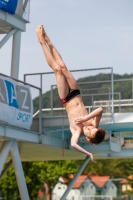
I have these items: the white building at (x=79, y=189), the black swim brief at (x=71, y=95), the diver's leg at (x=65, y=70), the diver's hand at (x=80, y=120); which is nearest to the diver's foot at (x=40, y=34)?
the diver's leg at (x=65, y=70)

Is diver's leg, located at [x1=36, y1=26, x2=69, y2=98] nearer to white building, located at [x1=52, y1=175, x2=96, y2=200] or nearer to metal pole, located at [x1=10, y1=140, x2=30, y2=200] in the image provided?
metal pole, located at [x1=10, y1=140, x2=30, y2=200]

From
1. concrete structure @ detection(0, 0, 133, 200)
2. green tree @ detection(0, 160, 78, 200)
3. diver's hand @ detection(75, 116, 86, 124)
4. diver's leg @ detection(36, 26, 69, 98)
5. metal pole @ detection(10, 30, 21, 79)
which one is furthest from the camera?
green tree @ detection(0, 160, 78, 200)

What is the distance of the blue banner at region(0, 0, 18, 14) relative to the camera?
64.8ft

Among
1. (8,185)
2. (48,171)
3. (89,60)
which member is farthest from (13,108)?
(89,60)

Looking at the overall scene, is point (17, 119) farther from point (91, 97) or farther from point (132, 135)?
point (132, 135)

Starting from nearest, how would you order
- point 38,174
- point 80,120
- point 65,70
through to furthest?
point 80,120 < point 65,70 < point 38,174

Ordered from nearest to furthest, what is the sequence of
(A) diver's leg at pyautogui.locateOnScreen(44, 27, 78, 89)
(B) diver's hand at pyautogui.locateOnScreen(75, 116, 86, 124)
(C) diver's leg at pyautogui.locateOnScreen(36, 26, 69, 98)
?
1. (B) diver's hand at pyautogui.locateOnScreen(75, 116, 86, 124)
2. (C) diver's leg at pyautogui.locateOnScreen(36, 26, 69, 98)
3. (A) diver's leg at pyautogui.locateOnScreen(44, 27, 78, 89)

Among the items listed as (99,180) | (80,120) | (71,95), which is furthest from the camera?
(99,180)

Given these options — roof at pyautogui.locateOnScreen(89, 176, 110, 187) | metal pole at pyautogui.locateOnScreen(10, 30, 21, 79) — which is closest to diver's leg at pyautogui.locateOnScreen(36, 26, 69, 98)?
metal pole at pyautogui.locateOnScreen(10, 30, 21, 79)

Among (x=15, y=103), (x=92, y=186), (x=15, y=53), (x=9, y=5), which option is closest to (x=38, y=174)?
(x=15, y=53)

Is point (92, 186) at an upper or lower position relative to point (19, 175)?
lower

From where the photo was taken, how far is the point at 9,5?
2000 centimetres

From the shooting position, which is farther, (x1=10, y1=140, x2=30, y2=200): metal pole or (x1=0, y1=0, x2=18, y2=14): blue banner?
(x1=0, y1=0, x2=18, y2=14): blue banner

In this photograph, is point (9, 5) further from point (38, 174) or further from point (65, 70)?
point (38, 174)
